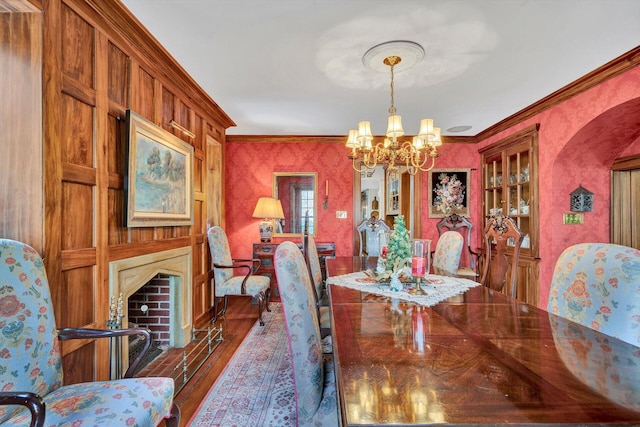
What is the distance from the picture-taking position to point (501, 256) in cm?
201

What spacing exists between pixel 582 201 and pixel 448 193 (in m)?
1.66

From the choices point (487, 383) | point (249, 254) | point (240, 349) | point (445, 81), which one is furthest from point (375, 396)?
point (249, 254)

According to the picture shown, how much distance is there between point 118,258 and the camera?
1867 millimetres

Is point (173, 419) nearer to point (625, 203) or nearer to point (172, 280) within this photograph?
point (172, 280)

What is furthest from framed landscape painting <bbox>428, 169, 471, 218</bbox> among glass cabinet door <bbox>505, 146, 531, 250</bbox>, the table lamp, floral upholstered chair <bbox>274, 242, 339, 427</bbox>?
floral upholstered chair <bbox>274, 242, 339, 427</bbox>

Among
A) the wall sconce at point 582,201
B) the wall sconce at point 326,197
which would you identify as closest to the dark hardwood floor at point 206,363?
the wall sconce at point 326,197

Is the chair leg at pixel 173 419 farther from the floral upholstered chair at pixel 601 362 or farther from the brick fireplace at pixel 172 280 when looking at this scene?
the floral upholstered chair at pixel 601 362

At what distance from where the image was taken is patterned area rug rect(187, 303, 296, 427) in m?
1.72

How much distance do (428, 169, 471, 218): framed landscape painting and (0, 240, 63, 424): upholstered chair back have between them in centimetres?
442

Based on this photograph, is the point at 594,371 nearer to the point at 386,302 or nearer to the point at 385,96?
the point at 386,302

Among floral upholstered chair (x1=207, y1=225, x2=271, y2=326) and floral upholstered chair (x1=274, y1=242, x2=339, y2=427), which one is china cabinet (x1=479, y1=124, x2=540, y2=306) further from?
floral upholstered chair (x1=274, y1=242, x2=339, y2=427)

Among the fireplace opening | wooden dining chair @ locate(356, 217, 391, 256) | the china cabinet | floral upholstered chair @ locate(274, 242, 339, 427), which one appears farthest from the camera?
wooden dining chair @ locate(356, 217, 391, 256)

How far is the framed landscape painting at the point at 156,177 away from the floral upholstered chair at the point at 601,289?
8.07ft

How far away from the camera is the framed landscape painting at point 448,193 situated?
4578 millimetres
